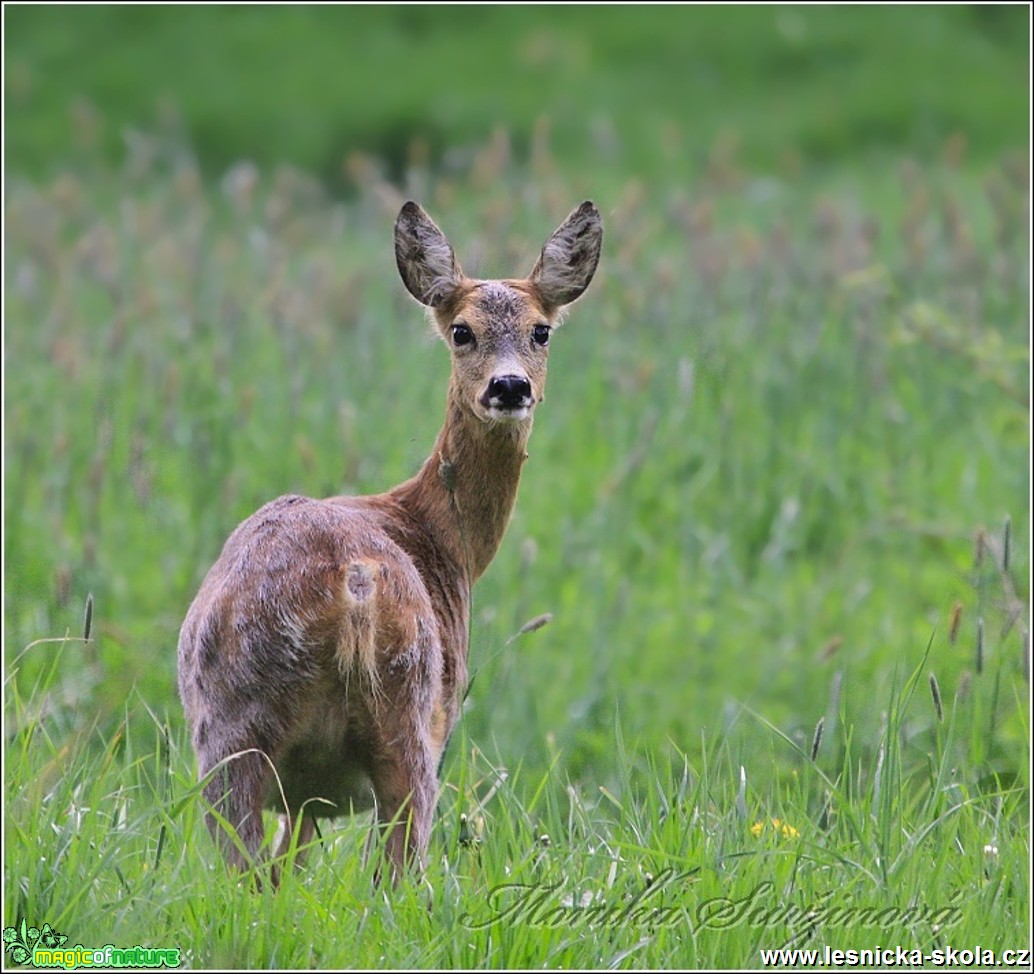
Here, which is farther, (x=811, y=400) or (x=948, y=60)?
(x=948, y=60)

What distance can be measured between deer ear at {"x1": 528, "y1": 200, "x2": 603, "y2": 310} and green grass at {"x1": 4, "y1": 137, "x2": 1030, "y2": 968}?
9cm

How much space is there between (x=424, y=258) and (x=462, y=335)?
10.1 inches

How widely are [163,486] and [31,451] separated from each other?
1.95ft

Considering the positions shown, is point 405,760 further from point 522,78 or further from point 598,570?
point 522,78

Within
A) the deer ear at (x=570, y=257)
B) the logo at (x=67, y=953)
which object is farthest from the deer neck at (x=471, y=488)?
the logo at (x=67, y=953)

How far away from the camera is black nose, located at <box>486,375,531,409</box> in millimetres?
4344

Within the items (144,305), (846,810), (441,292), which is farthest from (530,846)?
(144,305)

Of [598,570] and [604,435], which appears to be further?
[604,435]

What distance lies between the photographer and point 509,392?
4.34m

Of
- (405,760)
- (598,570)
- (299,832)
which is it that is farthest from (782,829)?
(598,570)

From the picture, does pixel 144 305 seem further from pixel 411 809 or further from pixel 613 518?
pixel 411 809

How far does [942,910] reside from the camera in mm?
3953

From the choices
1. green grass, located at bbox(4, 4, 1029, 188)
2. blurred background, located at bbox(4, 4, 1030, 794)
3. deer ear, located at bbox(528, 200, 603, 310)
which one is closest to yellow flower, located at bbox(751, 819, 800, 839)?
blurred background, located at bbox(4, 4, 1030, 794)

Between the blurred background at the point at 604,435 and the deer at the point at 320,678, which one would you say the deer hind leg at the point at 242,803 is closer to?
the deer at the point at 320,678
